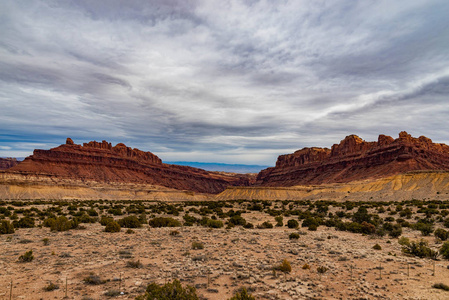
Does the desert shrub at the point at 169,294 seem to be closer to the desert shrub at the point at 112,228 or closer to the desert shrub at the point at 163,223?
the desert shrub at the point at 112,228

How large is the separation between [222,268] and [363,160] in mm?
137478

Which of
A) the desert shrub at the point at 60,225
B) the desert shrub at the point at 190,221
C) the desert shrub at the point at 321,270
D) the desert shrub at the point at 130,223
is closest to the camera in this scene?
the desert shrub at the point at 321,270

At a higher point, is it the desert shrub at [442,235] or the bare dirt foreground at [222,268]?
the desert shrub at [442,235]

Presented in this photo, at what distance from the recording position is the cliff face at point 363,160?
110 m

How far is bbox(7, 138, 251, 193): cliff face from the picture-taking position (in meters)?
129

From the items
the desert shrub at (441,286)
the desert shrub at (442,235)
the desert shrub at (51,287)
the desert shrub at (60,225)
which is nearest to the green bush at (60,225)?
the desert shrub at (60,225)

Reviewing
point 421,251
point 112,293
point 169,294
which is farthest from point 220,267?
point 421,251

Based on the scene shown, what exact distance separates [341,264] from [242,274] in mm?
4804

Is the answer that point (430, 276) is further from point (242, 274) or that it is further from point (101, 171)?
point (101, 171)

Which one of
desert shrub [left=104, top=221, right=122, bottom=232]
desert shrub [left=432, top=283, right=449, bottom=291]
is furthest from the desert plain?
desert shrub [left=104, top=221, right=122, bottom=232]

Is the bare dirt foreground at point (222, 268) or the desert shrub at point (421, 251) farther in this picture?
the desert shrub at point (421, 251)

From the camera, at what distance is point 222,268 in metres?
11.3

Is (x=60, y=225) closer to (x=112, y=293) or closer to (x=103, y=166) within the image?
(x=112, y=293)

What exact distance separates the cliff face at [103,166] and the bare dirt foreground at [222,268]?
118 metres
